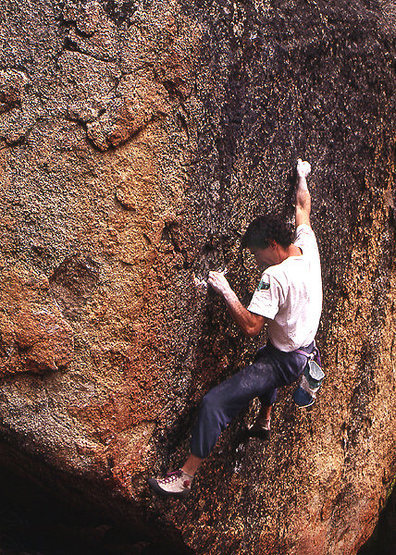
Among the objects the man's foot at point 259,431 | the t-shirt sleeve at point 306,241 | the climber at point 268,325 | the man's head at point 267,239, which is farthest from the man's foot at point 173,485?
the t-shirt sleeve at point 306,241

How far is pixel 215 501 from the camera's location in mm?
2871

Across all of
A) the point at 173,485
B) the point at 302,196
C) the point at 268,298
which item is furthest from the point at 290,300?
the point at 173,485

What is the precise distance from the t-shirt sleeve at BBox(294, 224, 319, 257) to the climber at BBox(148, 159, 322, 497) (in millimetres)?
12

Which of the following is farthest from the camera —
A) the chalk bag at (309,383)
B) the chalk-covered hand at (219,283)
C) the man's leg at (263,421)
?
the man's leg at (263,421)

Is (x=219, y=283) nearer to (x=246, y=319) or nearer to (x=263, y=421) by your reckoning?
(x=246, y=319)

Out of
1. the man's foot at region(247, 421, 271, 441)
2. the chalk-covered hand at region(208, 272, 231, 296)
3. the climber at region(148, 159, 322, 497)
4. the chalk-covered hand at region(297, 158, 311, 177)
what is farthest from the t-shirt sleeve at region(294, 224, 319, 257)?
the man's foot at region(247, 421, 271, 441)

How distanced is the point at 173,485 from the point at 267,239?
3.95 ft

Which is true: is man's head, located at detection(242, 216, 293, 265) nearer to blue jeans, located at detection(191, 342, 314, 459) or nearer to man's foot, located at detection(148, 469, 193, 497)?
blue jeans, located at detection(191, 342, 314, 459)

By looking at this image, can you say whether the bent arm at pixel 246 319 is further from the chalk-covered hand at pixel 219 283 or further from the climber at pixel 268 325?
the chalk-covered hand at pixel 219 283

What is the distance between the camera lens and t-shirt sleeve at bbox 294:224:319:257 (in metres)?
2.73

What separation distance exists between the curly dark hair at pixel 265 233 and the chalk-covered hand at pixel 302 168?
407mm

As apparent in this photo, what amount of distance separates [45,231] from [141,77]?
31.3 inches

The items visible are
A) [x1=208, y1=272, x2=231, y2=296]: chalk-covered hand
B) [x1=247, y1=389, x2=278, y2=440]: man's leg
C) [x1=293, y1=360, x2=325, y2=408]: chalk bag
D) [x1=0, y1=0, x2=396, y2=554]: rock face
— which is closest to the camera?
[x1=0, y1=0, x2=396, y2=554]: rock face

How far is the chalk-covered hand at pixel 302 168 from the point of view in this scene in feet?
9.54
